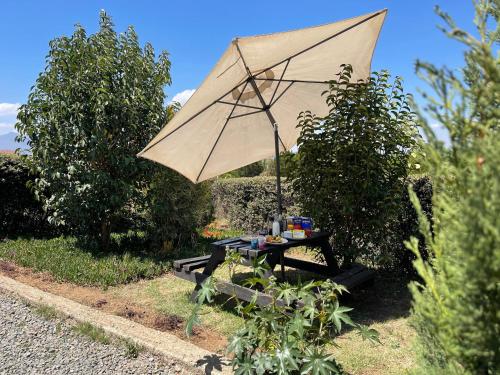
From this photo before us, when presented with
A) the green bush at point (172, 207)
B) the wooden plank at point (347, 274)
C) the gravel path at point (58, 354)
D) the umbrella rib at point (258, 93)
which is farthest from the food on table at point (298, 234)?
the green bush at point (172, 207)

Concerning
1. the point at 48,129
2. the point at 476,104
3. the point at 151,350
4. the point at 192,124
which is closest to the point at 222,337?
the point at 151,350

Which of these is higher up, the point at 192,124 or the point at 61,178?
the point at 192,124

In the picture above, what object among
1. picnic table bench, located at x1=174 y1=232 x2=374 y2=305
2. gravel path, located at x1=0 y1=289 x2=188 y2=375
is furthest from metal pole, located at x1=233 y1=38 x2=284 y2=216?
gravel path, located at x1=0 y1=289 x2=188 y2=375

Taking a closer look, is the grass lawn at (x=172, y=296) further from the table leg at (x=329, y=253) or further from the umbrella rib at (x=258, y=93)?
the umbrella rib at (x=258, y=93)

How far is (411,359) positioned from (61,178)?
6410 mm

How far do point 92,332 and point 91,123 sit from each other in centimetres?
445

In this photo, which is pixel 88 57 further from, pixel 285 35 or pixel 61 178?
pixel 285 35

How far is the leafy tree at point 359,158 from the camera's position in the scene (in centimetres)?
457

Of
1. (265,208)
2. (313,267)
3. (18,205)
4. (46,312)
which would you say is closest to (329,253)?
(313,267)

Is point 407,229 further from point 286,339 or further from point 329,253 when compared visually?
point 286,339

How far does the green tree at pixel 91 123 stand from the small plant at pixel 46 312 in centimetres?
288

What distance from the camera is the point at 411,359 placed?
126 inches

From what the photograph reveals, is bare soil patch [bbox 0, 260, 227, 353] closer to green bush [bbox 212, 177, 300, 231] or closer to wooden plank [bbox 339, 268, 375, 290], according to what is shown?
wooden plank [bbox 339, 268, 375, 290]

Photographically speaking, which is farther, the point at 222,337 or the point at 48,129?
the point at 48,129
